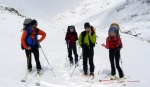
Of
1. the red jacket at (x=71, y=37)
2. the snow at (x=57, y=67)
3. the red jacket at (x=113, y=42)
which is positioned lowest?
the snow at (x=57, y=67)

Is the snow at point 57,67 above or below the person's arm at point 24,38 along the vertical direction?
below

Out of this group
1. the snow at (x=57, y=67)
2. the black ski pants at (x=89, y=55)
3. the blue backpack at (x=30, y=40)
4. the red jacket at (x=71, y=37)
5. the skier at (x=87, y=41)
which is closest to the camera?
the snow at (x=57, y=67)

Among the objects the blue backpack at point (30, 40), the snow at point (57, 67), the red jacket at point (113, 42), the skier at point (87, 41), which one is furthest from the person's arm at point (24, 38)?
the red jacket at point (113, 42)

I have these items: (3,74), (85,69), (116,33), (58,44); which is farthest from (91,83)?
(58,44)

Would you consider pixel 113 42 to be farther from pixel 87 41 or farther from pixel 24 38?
pixel 24 38

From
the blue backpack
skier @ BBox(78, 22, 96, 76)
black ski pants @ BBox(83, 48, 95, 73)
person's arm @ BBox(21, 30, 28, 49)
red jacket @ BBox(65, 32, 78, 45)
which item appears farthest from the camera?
red jacket @ BBox(65, 32, 78, 45)

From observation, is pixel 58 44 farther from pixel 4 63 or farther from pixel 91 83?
pixel 91 83

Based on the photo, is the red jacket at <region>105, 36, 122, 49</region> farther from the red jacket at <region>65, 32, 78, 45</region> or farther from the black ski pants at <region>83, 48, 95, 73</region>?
the red jacket at <region>65, 32, 78, 45</region>

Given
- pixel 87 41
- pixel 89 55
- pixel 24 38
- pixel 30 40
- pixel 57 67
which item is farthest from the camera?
pixel 57 67

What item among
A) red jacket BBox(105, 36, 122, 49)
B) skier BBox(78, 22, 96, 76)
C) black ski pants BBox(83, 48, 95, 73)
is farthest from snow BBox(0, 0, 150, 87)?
red jacket BBox(105, 36, 122, 49)

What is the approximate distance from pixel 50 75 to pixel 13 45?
8.01m

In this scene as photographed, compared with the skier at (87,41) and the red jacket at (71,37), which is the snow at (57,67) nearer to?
the skier at (87,41)

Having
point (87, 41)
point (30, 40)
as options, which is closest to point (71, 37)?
point (87, 41)

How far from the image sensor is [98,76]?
1574 cm
